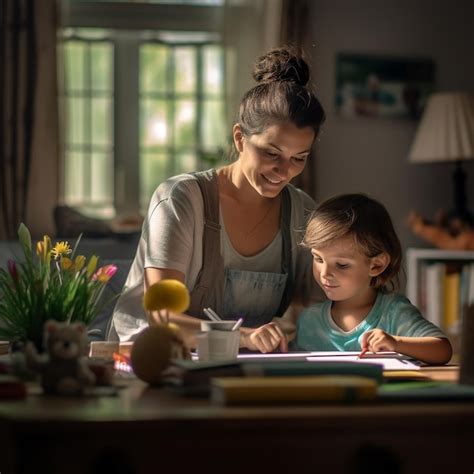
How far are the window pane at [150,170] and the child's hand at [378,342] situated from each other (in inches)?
146

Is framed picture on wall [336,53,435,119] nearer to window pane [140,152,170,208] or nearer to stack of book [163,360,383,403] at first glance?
window pane [140,152,170,208]

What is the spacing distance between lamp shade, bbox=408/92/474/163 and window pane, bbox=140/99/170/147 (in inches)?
54.6

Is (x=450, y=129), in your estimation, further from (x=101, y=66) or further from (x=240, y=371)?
(x=240, y=371)

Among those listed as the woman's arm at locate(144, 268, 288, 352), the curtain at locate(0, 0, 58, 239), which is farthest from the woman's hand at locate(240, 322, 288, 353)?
the curtain at locate(0, 0, 58, 239)

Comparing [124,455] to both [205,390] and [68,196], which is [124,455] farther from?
[68,196]

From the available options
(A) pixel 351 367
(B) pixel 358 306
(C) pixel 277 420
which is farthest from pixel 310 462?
(B) pixel 358 306

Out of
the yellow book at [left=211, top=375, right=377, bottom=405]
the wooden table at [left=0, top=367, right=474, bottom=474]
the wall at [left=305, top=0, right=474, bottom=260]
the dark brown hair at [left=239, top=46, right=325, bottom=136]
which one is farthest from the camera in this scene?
the wall at [left=305, top=0, right=474, bottom=260]

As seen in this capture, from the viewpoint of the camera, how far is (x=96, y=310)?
68.5 inches

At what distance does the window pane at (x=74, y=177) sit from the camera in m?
5.41

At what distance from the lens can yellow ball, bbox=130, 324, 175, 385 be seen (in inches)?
56.9

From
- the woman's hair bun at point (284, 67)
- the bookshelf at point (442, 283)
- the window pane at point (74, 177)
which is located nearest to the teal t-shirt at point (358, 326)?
the woman's hair bun at point (284, 67)

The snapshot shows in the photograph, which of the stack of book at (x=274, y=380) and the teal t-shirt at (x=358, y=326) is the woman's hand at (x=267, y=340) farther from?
the stack of book at (x=274, y=380)

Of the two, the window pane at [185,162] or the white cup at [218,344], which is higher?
the window pane at [185,162]

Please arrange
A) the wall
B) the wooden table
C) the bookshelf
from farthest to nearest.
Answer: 1. the wall
2. the bookshelf
3. the wooden table
